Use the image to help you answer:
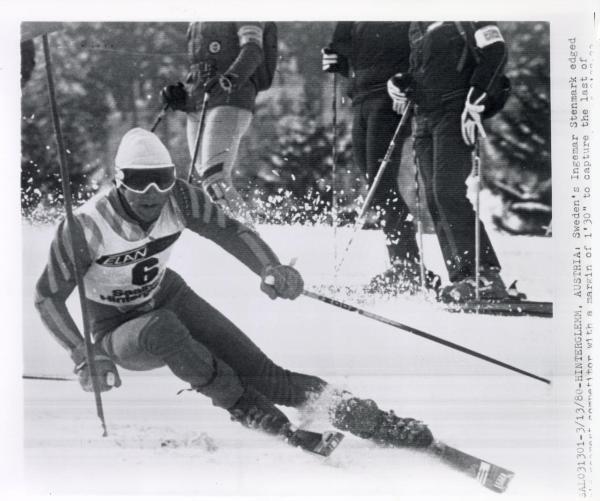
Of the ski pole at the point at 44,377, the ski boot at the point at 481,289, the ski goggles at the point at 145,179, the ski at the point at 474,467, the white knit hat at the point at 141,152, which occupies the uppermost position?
the white knit hat at the point at 141,152

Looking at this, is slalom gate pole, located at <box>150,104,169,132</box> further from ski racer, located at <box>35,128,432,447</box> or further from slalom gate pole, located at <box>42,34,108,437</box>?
slalom gate pole, located at <box>42,34,108,437</box>

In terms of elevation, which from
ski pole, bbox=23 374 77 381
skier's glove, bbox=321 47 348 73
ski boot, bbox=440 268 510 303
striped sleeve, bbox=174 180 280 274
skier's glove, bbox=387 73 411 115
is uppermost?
skier's glove, bbox=321 47 348 73

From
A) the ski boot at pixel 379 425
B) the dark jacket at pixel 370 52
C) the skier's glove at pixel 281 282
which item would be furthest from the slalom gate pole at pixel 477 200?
the skier's glove at pixel 281 282

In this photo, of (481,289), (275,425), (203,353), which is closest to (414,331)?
(481,289)

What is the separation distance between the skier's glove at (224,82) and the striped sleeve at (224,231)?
0.38 m

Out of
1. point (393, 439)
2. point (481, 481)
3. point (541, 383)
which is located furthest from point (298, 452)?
point (541, 383)

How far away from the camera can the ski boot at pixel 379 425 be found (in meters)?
2.60

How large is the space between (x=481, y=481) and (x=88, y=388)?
145cm

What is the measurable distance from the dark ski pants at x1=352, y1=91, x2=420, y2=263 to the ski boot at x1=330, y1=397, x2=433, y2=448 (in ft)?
1.83

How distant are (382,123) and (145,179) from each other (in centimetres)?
89

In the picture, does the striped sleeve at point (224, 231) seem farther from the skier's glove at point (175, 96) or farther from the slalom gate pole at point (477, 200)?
the slalom gate pole at point (477, 200)

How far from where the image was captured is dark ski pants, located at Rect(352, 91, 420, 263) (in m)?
2.67

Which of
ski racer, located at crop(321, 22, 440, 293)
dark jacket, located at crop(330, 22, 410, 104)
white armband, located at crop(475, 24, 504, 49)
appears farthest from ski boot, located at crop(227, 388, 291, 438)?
white armband, located at crop(475, 24, 504, 49)
